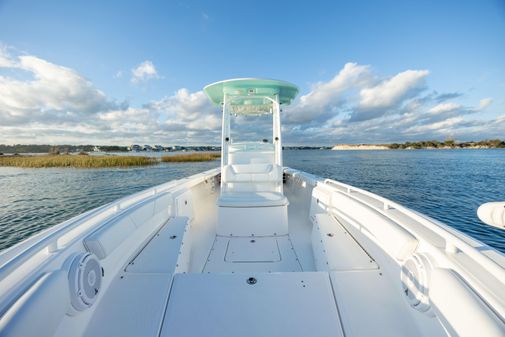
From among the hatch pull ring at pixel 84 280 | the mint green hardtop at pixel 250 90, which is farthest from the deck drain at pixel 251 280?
the mint green hardtop at pixel 250 90

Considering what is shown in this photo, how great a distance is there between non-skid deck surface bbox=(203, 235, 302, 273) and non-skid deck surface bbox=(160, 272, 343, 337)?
748 millimetres

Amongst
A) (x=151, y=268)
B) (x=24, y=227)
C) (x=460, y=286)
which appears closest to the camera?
(x=460, y=286)

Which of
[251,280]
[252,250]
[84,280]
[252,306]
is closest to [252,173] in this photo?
[252,250]

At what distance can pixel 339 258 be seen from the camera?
174 centimetres

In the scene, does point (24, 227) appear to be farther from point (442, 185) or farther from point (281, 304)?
point (442, 185)

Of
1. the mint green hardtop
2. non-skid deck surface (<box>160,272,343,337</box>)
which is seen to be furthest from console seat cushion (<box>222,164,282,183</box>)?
non-skid deck surface (<box>160,272,343,337</box>)

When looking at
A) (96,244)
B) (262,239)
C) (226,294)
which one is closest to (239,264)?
(262,239)

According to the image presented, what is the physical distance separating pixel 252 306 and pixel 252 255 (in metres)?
1.16

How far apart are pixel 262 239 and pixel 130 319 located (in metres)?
1.84

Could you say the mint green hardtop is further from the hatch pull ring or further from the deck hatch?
the hatch pull ring

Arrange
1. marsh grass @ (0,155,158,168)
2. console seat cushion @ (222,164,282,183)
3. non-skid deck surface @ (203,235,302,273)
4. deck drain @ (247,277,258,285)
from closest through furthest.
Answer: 1. deck drain @ (247,277,258,285)
2. non-skid deck surface @ (203,235,302,273)
3. console seat cushion @ (222,164,282,183)
4. marsh grass @ (0,155,158,168)

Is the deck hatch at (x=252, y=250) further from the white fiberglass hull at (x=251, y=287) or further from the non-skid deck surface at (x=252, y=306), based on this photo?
the non-skid deck surface at (x=252, y=306)

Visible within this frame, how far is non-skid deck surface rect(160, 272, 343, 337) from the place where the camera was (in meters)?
1.22

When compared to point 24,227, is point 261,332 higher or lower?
higher
